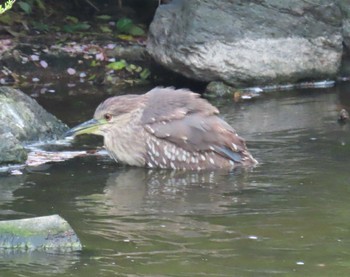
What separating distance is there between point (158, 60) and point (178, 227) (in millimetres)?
6960

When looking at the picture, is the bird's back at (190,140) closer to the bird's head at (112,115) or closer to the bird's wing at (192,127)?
the bird's wing at (192,127)

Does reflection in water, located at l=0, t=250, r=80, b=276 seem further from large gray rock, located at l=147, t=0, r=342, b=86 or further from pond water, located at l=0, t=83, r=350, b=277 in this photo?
large gray rock, located at l=147, t=0, r=342, b=86

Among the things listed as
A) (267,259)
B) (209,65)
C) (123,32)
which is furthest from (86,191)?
→ (123,32)

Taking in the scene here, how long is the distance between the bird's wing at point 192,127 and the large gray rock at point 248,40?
13.6 feet

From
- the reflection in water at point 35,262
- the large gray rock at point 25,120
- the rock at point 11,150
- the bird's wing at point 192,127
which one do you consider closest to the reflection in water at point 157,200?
the bird's wing at point 192,127

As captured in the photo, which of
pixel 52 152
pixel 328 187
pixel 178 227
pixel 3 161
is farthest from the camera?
pixel 52 152

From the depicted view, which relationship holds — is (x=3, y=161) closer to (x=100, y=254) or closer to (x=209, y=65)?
(x=100, y=254)

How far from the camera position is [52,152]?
1022 cm

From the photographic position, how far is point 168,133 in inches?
373

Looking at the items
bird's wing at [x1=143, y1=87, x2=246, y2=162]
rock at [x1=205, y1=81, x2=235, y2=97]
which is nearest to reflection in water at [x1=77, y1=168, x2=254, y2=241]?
bird's wing at [x1=143, y1=87, x2=246, y2=162]

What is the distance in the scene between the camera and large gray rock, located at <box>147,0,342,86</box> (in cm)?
1380

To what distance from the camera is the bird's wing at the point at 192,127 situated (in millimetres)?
9477

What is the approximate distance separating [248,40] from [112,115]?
4587mm

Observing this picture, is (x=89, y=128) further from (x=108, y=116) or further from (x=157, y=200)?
(x=157, y=200)
